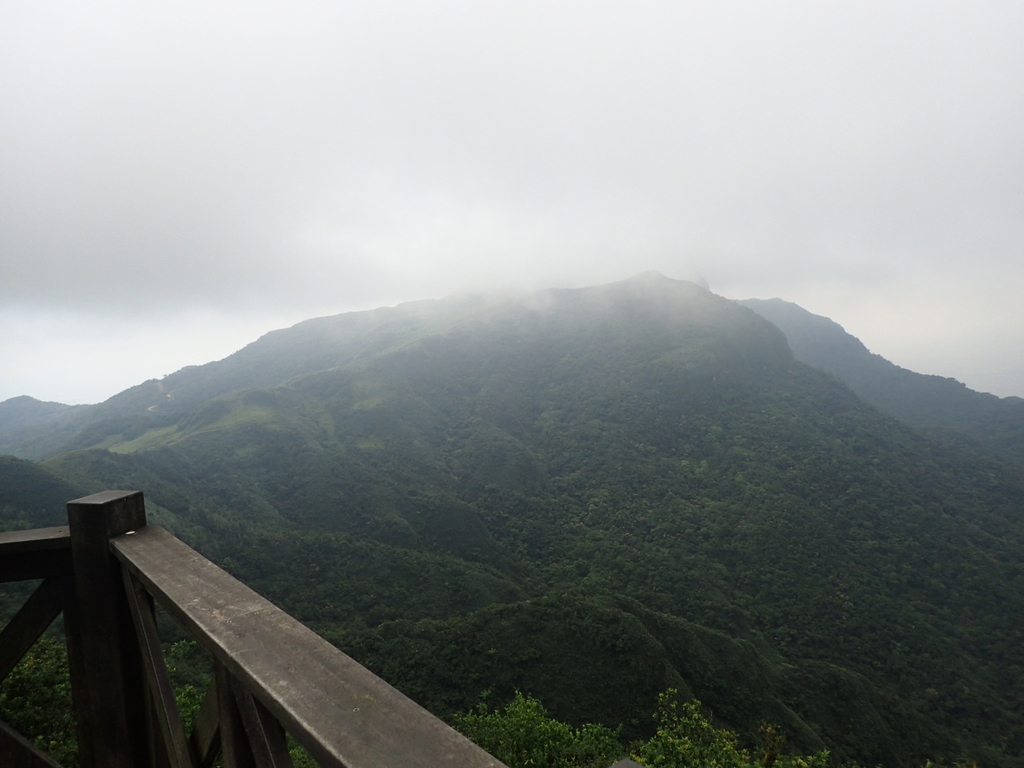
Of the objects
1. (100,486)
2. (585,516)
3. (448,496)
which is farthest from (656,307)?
(100,486)

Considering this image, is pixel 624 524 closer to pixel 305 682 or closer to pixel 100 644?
pixel 100 644

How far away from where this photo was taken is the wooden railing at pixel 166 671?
1.07m

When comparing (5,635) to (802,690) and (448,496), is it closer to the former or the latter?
(802,690)

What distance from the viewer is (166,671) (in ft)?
5.88

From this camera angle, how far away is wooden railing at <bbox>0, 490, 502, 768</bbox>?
107cm

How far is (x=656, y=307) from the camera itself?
137875mm

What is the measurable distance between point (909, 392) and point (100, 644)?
189 m

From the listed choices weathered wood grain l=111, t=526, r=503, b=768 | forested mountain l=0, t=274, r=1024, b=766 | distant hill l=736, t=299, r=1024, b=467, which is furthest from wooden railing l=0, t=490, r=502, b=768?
distant hill l=736, t=299, r=1024, b=467

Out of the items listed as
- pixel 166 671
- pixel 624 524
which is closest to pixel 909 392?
pixel 624 524

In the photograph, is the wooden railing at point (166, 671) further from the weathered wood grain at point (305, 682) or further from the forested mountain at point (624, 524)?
the forested mountain at point (624, 524)

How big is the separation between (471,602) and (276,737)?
52.4m

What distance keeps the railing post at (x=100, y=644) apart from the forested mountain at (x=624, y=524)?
33014 mm

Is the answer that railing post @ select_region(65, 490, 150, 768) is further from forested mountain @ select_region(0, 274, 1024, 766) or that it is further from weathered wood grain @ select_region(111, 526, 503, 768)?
forested mountain @ select_region(0, 274, 1024, 766)

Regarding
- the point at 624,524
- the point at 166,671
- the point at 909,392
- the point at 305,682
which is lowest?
the point at 624,524
